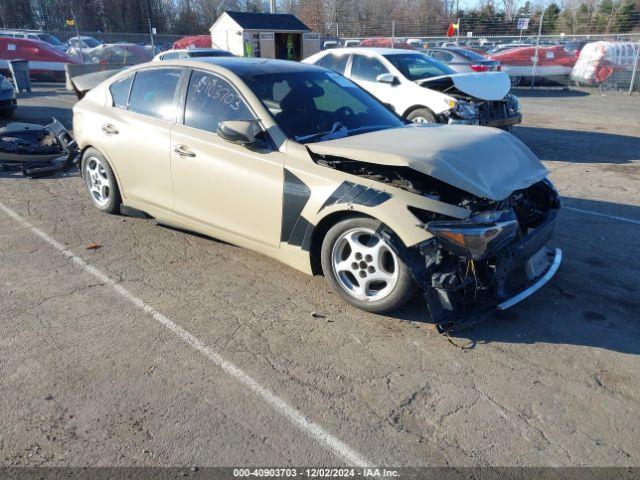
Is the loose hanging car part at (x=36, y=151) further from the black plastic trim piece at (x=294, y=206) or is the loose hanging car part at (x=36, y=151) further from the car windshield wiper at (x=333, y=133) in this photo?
the black plastic trim piece at (x=294, y=206)

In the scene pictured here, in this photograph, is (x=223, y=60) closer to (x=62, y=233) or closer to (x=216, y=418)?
(x=62, y=233)

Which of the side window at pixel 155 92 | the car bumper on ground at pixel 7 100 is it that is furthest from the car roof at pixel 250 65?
the car bumper on ground at pixel 7 100

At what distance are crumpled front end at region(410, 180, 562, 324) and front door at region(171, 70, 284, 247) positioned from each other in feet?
4.38

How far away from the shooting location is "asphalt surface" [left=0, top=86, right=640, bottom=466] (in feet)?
9.07

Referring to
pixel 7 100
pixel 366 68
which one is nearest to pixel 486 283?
pixel 366 68

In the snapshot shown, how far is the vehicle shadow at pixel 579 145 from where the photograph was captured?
9344 mm

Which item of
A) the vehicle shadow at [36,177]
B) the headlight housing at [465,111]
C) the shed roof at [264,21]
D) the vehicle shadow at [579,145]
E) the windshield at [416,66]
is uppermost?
the shed roof at [264,21]

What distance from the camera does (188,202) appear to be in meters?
4.94

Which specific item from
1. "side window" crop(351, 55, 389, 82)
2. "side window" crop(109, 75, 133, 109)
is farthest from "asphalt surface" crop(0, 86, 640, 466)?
"side window" crop(351, 55, 389, 82)

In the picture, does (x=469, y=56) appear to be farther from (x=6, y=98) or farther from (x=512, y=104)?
(x=6, y=98)

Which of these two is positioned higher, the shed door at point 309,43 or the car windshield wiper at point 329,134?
the shed door at point 309,43

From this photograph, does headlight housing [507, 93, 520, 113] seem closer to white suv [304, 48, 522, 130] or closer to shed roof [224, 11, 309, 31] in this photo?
white suv [304, 48, 522, 130]

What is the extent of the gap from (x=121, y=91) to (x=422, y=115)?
5.54 metres

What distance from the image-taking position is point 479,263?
3.71 meters
